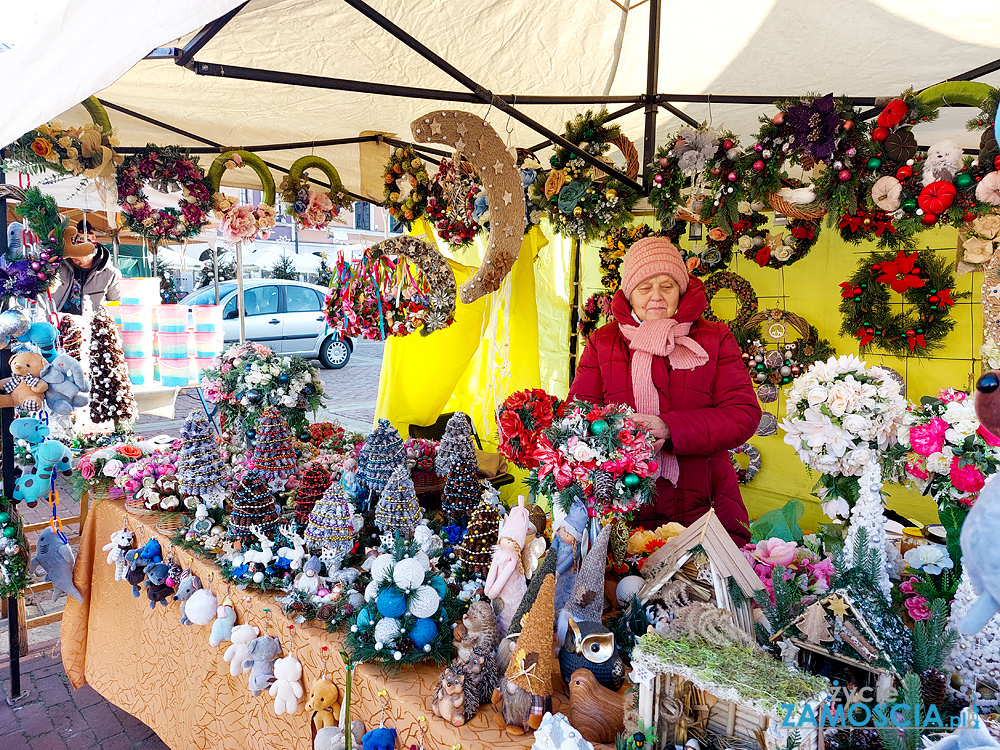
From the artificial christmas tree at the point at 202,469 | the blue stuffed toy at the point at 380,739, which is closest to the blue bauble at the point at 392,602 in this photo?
the blue stuffed toy at the point at 380,739

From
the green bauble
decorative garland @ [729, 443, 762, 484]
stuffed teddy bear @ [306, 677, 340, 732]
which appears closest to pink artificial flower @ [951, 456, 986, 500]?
the green bauble

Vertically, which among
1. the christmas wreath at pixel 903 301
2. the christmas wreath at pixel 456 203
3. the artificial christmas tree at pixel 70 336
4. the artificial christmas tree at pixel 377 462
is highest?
the christmas wreath at pixel 456 203

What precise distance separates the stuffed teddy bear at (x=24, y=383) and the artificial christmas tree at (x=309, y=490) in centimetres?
155

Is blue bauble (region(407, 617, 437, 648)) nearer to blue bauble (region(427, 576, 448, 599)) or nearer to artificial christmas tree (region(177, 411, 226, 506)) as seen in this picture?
blue bauble (region(427, 576, 448, 599))

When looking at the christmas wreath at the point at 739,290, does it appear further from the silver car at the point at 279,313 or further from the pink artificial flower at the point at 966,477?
the silver car at the point at 279,313

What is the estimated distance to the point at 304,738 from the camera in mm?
1825

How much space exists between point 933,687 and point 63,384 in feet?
11.7

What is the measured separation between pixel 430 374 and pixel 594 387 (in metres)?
2.68

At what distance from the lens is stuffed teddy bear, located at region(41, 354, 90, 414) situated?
9.69 feet

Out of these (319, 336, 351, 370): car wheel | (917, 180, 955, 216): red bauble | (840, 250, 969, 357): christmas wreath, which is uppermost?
(917, 180, 955, 216): red bauble

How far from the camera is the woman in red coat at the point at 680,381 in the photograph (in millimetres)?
2148

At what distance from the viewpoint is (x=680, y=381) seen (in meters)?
2.20

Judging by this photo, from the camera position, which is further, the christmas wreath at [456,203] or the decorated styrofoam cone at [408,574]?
the christmas wreath at [456,203]

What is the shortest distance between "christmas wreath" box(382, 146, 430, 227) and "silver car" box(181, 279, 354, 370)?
6611 mm
